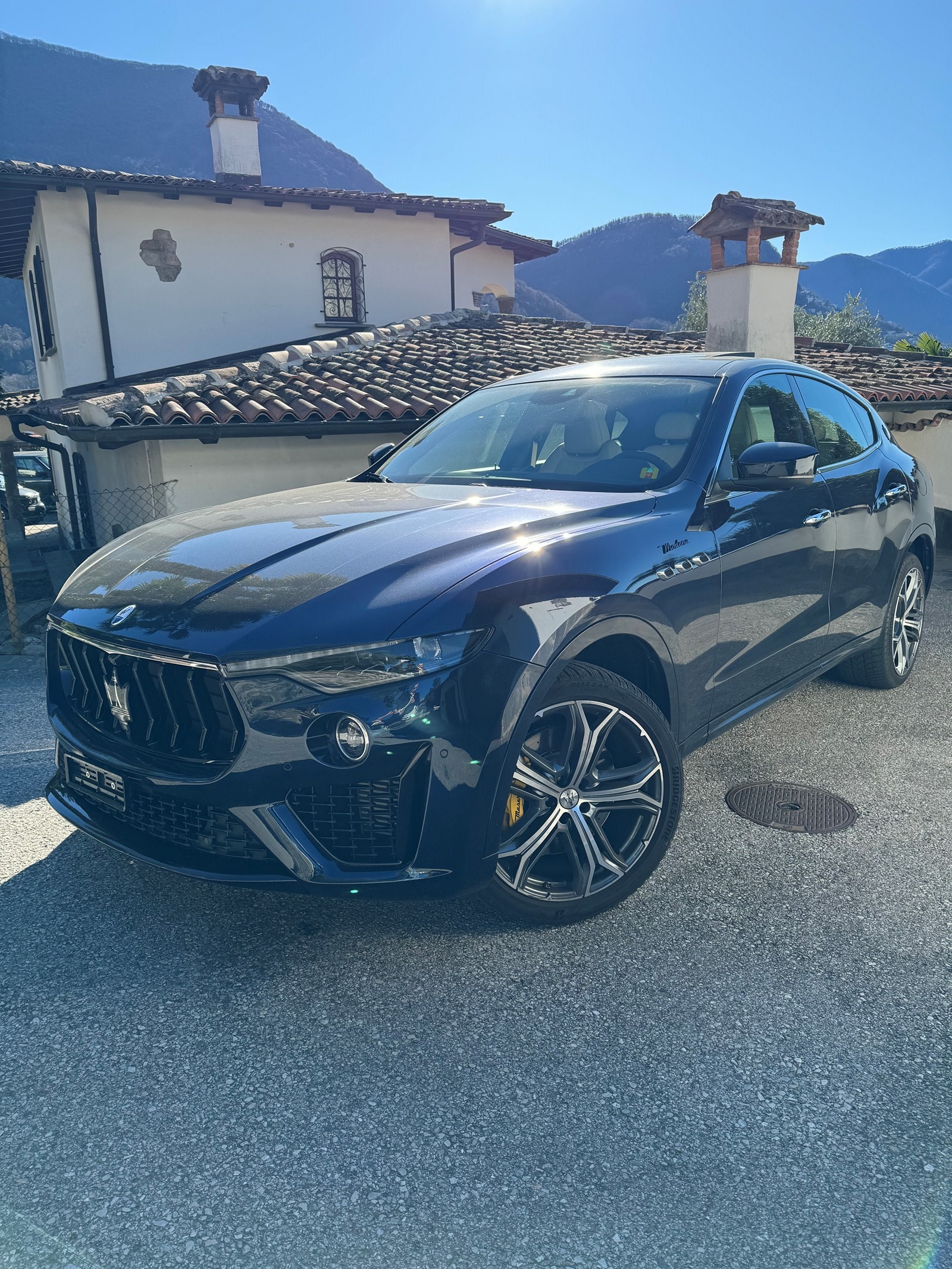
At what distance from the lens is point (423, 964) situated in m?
2.88

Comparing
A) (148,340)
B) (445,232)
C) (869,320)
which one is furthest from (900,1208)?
(869,320)

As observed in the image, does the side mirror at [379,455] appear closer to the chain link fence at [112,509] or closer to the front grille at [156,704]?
the front grille at [156,704]

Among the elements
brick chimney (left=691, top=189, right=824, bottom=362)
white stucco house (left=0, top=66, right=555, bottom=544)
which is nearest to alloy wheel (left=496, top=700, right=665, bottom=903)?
white stucco house (left=0, top=66, right=555, bottom=544)

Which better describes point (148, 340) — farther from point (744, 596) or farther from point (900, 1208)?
point (900, 1208)

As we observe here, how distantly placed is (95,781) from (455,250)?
18.5 metres

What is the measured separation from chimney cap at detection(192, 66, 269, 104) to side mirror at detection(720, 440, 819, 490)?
1925 centimetres

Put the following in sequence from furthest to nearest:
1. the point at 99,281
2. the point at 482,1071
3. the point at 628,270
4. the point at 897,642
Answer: the point at 628,270 → the point at 99,281 → the point at 897,642 → the point at 482,1071

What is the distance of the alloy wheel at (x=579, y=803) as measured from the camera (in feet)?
9.26

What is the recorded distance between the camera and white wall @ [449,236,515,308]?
20.3 metres

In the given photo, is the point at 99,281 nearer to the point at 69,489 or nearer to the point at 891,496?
the point at 69,489

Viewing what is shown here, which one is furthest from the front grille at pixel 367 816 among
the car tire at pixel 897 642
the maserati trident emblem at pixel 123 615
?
the car tire at pixel 897 642

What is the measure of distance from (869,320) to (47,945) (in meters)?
47.3

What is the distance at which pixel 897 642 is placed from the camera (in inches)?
211

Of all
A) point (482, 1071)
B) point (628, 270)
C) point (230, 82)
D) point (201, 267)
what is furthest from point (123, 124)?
point (482, 1071)
